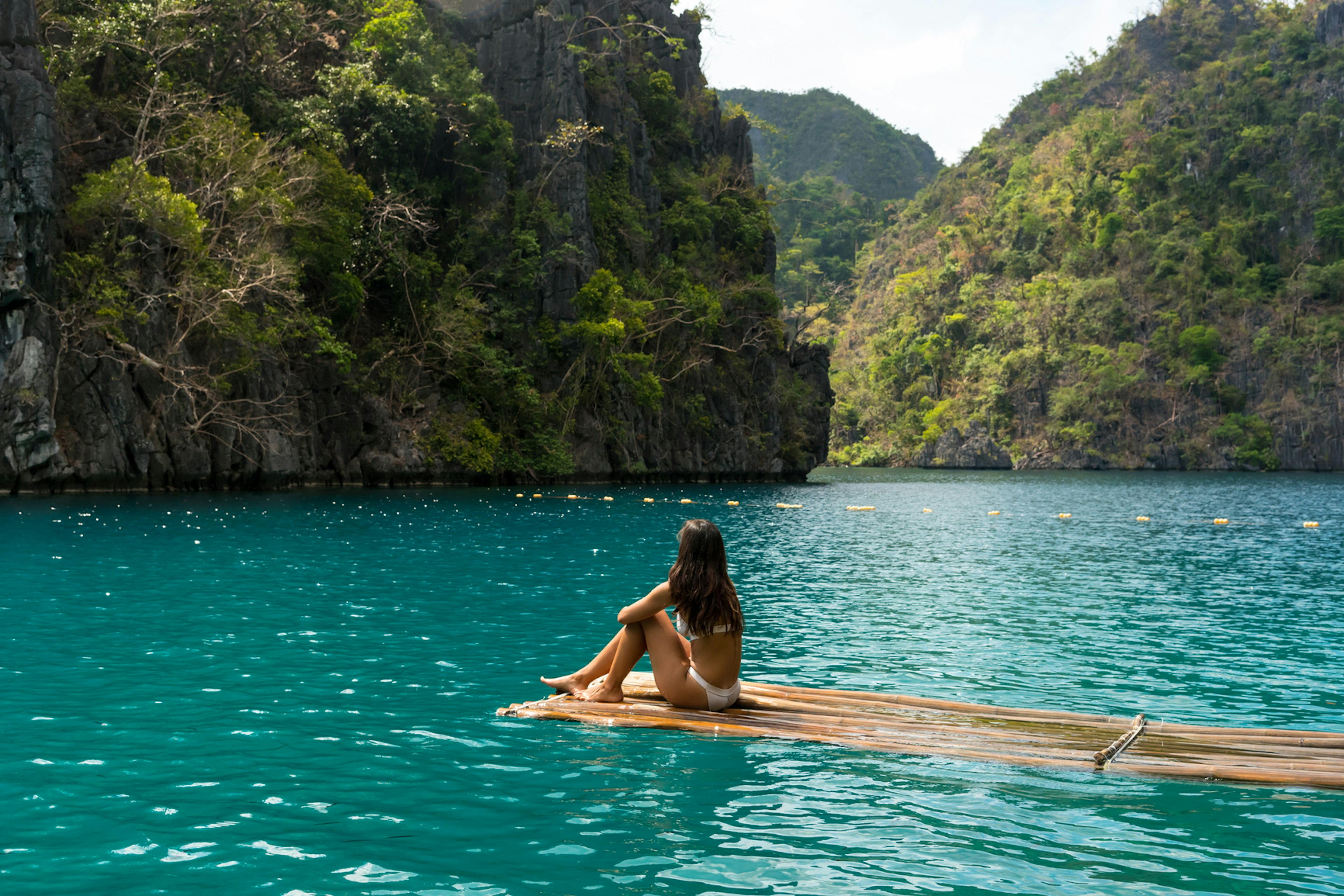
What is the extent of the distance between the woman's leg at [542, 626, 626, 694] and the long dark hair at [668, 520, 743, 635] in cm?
90

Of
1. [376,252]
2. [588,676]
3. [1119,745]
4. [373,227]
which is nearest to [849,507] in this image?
[376,252]

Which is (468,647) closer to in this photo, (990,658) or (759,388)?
(990,658)

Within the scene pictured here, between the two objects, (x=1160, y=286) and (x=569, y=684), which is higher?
(x=1160, y=286)

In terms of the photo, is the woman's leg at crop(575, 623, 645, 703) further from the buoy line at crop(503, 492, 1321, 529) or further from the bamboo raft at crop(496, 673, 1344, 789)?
the buoy line at crop(503, 492, 1321, 529)

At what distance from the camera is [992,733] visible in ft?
27.0

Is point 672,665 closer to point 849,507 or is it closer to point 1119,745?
point 1119,745

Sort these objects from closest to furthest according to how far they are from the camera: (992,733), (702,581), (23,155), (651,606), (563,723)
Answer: (992,733) < (702,581) < (651,606) < (563,723) < (23,155)

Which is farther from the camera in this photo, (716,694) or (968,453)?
(968,453)

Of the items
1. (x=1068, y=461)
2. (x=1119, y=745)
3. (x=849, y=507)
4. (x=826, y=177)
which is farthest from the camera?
(x=826, y=177)

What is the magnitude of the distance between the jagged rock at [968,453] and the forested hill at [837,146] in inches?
2886

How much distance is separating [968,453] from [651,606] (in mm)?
101083

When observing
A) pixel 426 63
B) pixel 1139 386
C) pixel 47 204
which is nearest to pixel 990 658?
pixel 47 204

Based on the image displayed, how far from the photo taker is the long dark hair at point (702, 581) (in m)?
8.55

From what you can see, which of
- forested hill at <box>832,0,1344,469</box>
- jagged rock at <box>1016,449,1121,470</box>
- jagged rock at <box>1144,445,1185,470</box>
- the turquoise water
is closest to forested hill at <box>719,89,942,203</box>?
forested hill at <box>832,0,1344,469</box>
